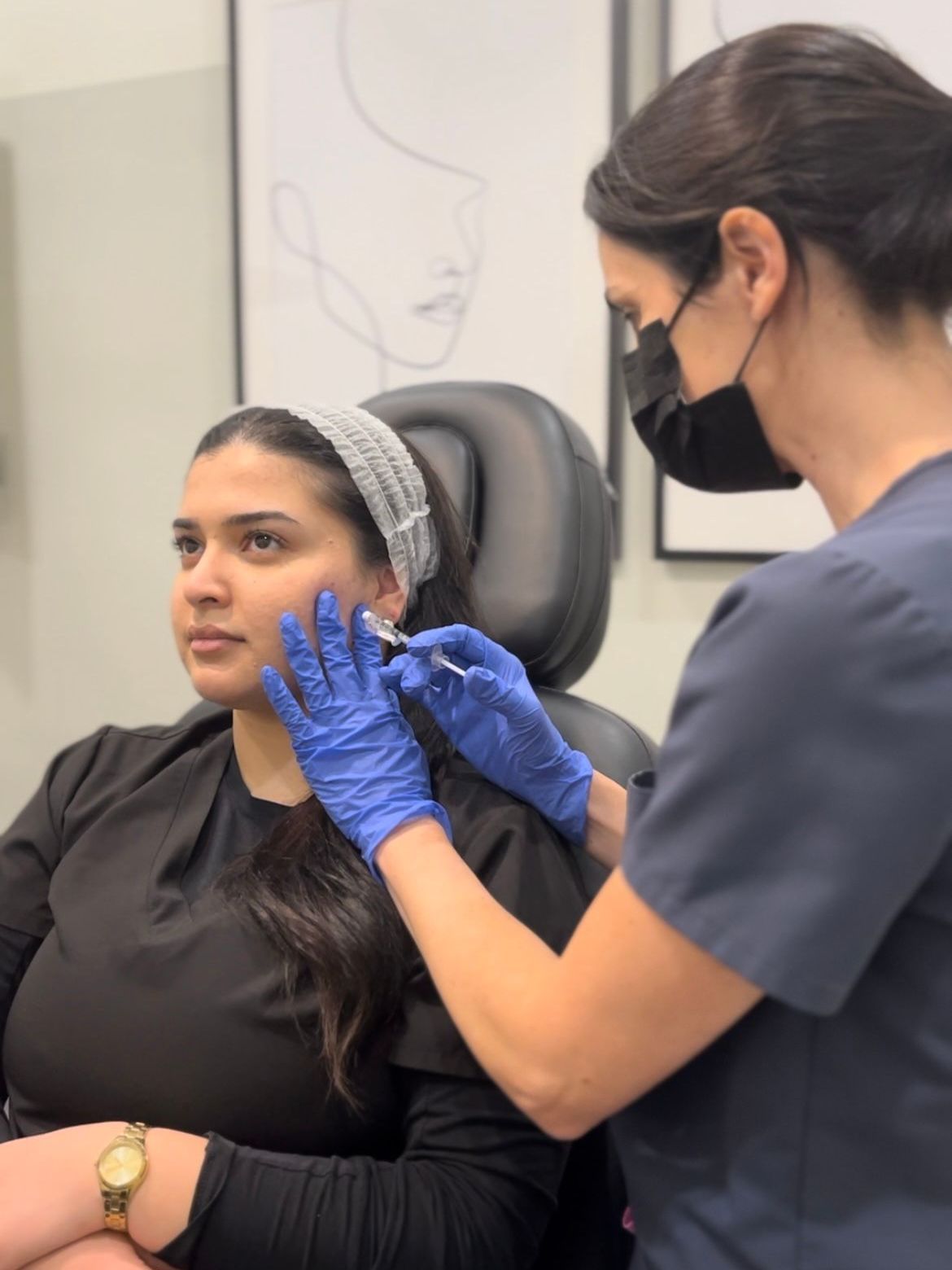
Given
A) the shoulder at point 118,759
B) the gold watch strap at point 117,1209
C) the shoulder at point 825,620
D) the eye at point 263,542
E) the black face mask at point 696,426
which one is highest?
the black face mask at point 696,426

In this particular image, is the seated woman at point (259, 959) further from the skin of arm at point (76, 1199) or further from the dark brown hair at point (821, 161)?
the dark brown hair at point (821, 161)

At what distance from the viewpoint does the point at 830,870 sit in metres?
0.63

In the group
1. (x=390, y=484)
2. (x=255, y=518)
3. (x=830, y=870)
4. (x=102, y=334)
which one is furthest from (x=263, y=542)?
(x=102, y=334)

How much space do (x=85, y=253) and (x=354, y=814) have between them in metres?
1.68

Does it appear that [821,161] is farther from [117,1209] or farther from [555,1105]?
[117,1209]

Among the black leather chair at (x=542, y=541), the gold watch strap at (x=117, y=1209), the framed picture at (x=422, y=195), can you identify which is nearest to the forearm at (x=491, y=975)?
the gold watch strap at (x=117, y=1209)

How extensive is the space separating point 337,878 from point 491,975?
14.3 inches

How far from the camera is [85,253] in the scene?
89.5 inches

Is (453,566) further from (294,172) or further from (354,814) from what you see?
(294,172)

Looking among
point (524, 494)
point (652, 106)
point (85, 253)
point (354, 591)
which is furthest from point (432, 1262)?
point (85, 253)

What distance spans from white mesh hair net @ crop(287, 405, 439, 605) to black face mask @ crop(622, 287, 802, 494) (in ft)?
1.22

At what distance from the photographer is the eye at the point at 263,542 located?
1.20 meters

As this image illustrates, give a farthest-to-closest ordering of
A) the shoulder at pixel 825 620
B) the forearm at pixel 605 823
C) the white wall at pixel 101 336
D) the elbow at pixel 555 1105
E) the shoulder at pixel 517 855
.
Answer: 1. the white wall at pixel 101 336
2. the forearm at pixel 605 823
3. the shoulder at pixel 517 855
4. the elbow at pixel 555 1105
5. the shoulder at pixel 825 620

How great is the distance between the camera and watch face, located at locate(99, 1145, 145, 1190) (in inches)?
37.8
